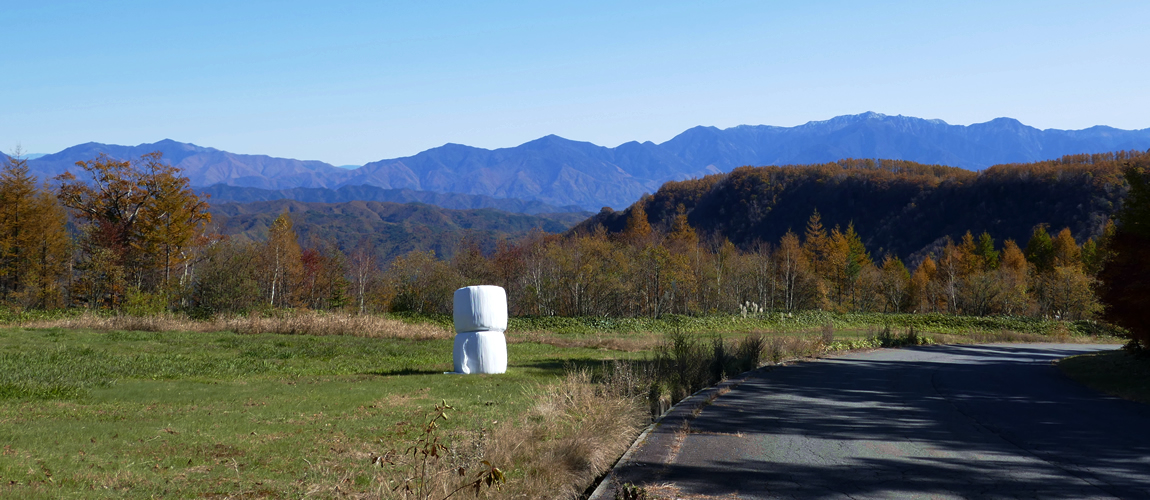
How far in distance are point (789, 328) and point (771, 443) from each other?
36.5 metres

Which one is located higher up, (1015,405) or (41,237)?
(41,237)

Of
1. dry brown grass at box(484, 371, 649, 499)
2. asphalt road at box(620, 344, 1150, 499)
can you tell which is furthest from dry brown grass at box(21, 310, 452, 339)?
dry brown grass at box(484, 371, 649, 499)

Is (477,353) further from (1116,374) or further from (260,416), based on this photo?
(1116,374)

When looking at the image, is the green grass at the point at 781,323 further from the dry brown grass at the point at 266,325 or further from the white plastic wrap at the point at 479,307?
the white plastic wrap at the point at 479,307

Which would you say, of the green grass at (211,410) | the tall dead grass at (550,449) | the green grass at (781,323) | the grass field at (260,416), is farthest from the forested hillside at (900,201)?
the tall dead grass at (550,449)

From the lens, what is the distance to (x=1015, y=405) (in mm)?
13992

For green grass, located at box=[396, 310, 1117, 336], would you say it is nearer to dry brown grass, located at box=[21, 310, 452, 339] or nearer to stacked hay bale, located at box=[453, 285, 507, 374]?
dry brown grass, located at box=[21, 310, 452, 339]

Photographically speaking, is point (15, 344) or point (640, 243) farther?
point (640, 243)

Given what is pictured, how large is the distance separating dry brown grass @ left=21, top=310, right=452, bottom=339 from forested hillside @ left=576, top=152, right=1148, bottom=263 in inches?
3707

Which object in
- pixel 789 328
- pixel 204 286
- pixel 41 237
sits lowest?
pixel 789 328

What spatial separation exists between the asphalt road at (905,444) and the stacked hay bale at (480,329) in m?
5.67

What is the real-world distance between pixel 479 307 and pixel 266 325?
15256 millimetres

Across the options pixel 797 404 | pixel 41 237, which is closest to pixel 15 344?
pixel 797 404

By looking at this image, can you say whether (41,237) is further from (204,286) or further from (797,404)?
(797,404)
